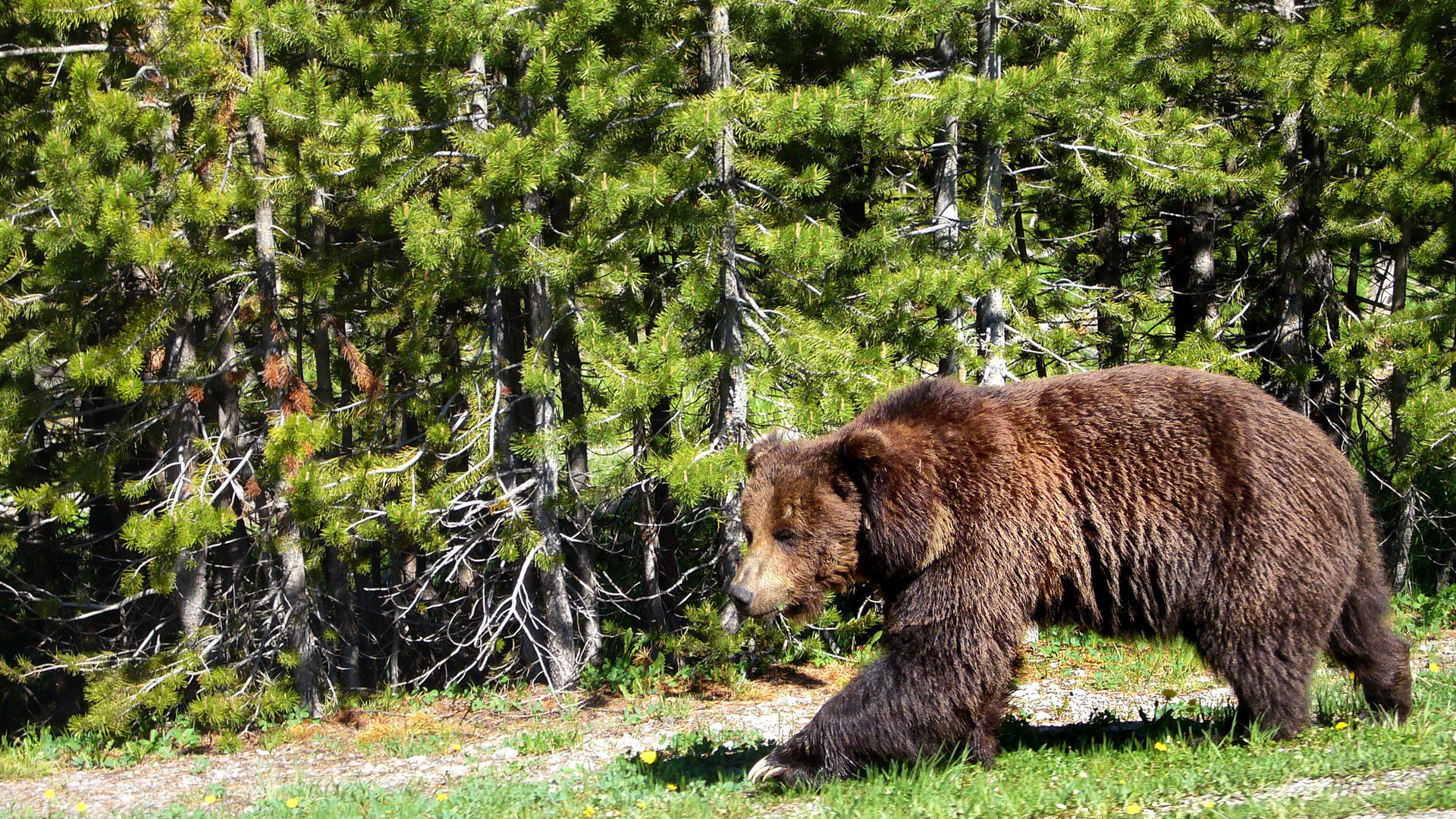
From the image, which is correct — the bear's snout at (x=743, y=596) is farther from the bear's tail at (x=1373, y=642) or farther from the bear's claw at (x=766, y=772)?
the bear's tail at (x=1373, y=642)

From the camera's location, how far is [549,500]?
1077 centimetres

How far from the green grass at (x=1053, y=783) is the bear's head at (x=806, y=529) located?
99 cm

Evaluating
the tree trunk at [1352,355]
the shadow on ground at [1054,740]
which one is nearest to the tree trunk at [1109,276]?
the tree trunk at [1352,355]

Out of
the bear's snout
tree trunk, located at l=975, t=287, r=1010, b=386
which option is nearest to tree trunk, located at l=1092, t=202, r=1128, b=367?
tree trunk, located at l=975, t=287, r=1010, b=386

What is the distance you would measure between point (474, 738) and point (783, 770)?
18.3ft

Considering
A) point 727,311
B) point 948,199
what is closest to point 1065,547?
point 727,311

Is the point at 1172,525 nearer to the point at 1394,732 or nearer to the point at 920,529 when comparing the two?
the point at 920,529

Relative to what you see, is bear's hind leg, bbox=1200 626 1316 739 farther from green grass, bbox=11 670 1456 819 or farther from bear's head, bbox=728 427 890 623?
bear's head, bbox=728 427 890 623

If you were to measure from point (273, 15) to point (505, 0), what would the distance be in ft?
6.39

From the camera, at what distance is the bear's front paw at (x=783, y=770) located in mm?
5664

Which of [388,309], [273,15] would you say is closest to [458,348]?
[388,309]

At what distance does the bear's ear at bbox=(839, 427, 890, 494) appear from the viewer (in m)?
5.65

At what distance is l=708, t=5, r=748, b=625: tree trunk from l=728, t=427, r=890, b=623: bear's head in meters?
3.53

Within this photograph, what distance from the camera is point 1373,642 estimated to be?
6.00m
